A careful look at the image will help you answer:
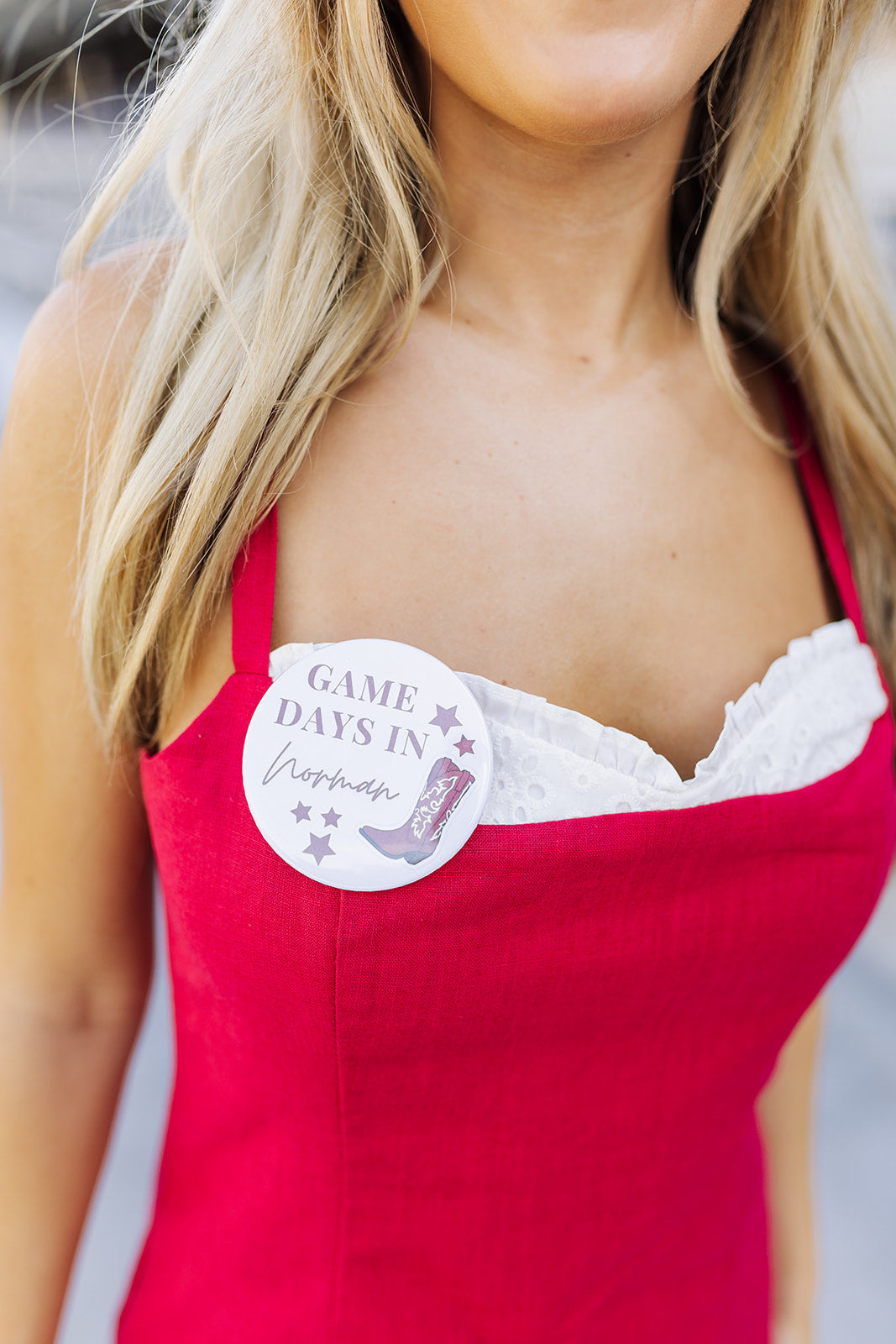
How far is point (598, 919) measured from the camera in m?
0.69

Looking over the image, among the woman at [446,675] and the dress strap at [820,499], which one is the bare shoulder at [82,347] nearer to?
the woman at [446,675]

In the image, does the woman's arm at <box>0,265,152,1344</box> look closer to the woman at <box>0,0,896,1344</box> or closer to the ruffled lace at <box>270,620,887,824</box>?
the woman at <box>0,0,896,1344</box>

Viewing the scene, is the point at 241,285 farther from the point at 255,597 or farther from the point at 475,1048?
the point at 475,1048

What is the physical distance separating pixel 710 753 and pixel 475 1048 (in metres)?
0.27

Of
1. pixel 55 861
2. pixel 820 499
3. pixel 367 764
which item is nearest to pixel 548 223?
pixel 820 499

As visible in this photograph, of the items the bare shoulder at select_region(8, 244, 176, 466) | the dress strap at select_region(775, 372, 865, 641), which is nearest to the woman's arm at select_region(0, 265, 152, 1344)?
the bare shoulder at select_region(8, 244, 176, 466)

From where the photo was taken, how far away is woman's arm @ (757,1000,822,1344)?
1.10 meters

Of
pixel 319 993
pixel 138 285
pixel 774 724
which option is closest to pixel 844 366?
pixel 774 724

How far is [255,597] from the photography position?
0.69 metres

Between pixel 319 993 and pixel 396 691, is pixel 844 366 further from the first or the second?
pixel 319 993

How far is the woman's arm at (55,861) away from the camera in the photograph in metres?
0.71

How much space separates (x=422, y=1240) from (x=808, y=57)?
99 centimetres

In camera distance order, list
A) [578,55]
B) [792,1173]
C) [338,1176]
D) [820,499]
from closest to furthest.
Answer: [578,55]
[338,1176]
[820,499]
[792,1173]

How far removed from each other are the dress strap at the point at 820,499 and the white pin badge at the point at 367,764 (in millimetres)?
422
